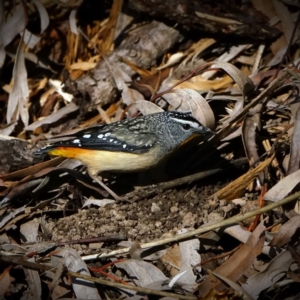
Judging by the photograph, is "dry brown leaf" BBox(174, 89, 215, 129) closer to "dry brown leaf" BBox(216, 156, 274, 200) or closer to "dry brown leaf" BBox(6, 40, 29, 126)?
"dry brown leaf" BBox(216, 156, 274, 200)

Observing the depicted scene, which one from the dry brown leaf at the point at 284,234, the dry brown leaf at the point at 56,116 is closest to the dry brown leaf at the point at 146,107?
the dry brown leaf at the point at 56,116

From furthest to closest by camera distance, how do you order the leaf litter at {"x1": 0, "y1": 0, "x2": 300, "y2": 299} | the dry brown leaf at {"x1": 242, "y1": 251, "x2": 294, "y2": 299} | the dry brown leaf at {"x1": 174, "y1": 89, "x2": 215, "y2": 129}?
1. the dry brown leaf at {"x1": 174, "y1": 89, "x2": 215, "y2": 129}
2. the leaf litter at {"x1": 0, "y1": 0, "x2": 300, "y2": 299}
3. the dry brown leaf at {"x1": 242, "y1": 251, "x2": 294, "y2": 299}

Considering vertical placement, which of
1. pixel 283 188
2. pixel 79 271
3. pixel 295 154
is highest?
pixel 295 154

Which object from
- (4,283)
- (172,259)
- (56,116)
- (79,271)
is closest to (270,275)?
(172,259)

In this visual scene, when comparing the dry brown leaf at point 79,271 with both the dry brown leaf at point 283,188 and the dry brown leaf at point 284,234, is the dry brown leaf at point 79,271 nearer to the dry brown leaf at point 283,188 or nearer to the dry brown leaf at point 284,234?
the dry brown leaf at point 284,234

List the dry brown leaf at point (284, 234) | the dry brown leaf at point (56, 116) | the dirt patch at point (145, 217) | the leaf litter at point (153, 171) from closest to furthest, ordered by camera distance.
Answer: the dry brown leaf at point (284, 234), the leaf litter at point (153, 171), the dirt patch at point (145, 217), the dry brown leaf at point (56, 116)

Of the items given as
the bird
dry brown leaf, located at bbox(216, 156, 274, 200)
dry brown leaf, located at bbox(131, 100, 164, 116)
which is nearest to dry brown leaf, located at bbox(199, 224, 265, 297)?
dry brown leaf, located at bbox(216, 156, 274, 200)

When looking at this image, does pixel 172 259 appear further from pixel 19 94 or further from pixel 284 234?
pixel 19 94
